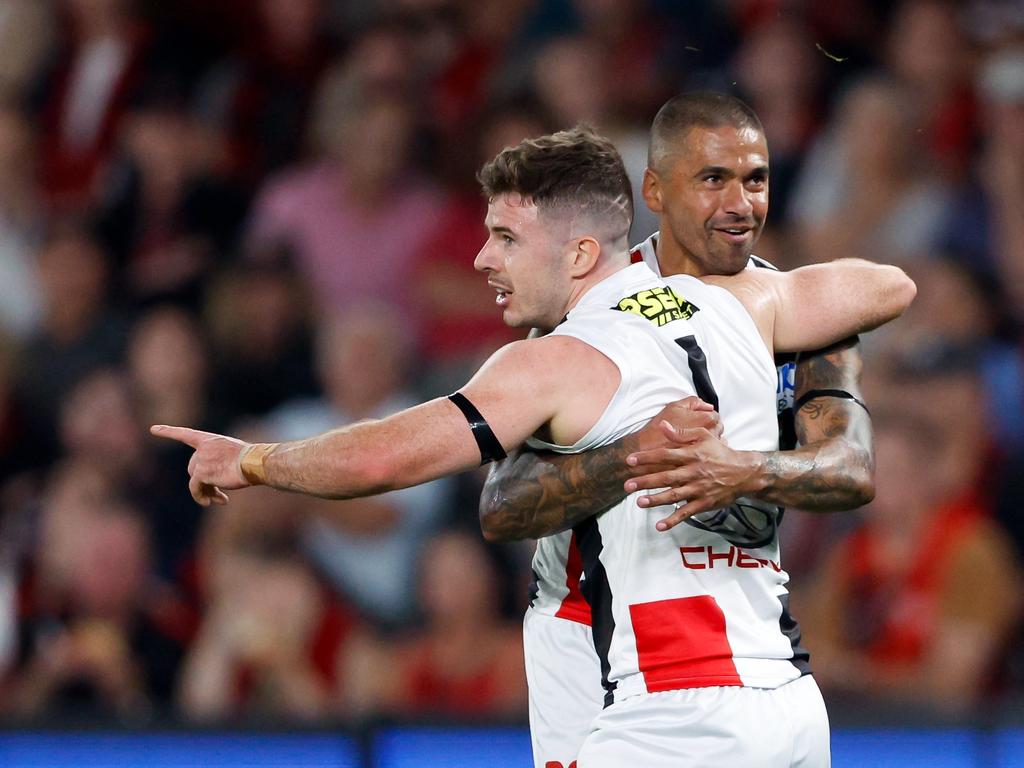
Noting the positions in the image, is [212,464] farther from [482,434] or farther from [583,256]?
[583,256]

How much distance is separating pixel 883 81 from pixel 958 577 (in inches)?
95.4

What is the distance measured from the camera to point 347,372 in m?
7.21

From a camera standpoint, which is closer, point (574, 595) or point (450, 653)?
point (574, 595)

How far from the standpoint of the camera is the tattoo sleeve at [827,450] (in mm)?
3307

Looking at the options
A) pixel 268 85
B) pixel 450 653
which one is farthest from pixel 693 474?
pixel 268 85

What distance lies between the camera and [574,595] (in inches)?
147

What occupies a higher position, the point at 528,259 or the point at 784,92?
the point at 784,92

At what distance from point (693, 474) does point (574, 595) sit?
2.33 feet

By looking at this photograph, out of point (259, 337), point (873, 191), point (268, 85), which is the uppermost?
point (268, 85)

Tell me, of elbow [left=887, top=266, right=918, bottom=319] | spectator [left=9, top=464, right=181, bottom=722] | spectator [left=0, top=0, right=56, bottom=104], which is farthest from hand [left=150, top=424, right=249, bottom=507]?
spectator [left=0, top=0, right=56, bottom=104]

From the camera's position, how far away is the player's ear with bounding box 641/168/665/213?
3775 millimetres

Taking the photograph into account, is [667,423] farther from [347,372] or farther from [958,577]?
[347,372]

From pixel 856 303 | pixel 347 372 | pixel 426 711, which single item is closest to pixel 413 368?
pixel 347 372

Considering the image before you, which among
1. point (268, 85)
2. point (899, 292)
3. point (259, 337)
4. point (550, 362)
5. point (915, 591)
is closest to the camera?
point (550, 362)
